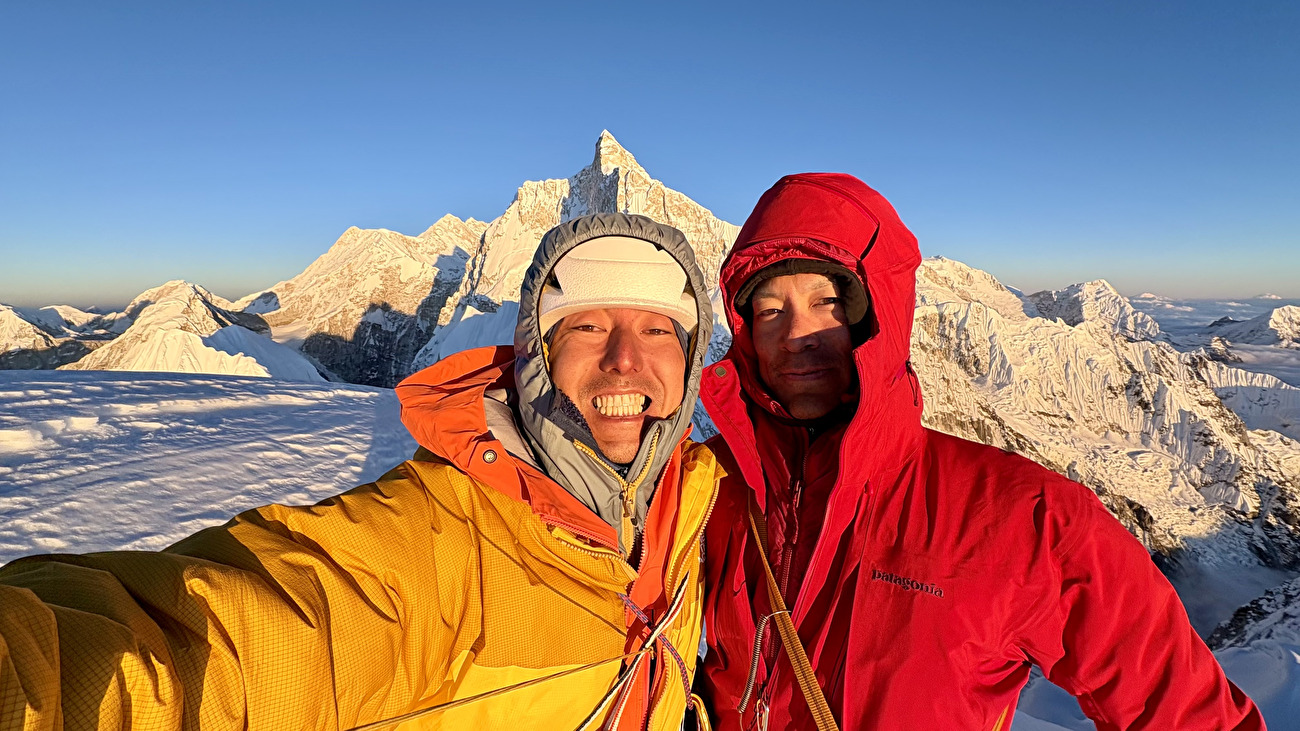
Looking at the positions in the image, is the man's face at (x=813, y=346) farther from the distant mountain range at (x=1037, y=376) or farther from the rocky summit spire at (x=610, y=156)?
the rocky summit spire at (x=610, y=156)

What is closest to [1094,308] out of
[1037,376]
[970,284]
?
[970,284]

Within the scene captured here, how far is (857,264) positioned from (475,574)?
1.72 metres

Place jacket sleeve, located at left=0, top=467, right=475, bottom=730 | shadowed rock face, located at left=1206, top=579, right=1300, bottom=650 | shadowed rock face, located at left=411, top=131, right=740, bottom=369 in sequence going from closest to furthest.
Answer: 1. jacket sleeve, located at left=0, top=467, right=475, bottom=730
2. shadowed rock face, located at left=1206, top=579, right=1300, bottom=650
3. shadowed rock face, located at left=411, top=131, right=740, bottom=369

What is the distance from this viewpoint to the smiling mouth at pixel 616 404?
1.83 m

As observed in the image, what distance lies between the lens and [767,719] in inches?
73.5

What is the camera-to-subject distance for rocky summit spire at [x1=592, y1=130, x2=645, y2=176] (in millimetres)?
104688

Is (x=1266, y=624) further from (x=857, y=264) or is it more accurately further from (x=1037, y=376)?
(x=1037, y=376)

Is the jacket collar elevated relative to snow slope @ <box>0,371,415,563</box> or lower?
elevated

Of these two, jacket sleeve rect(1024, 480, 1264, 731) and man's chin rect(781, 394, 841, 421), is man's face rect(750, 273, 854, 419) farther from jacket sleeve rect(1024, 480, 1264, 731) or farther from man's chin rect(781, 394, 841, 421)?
jacket sleeve rect(1024, 480, 1264, 731)

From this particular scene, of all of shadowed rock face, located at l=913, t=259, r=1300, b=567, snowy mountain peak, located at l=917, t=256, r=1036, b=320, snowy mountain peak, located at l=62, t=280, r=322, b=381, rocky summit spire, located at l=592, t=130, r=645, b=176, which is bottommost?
shadowed rock face, located at l=913, t=259, r=1300, b=567

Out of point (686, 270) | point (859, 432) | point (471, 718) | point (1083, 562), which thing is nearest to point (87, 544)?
point (471, 718)

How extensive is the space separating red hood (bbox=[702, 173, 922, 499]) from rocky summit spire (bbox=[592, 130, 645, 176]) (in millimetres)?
107594

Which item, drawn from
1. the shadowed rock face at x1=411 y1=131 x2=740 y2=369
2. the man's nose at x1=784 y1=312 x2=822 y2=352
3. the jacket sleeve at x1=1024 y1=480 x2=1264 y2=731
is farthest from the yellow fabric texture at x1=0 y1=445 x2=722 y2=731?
the shadowed rock face at x1=411 y1=131 x2=740 y2=369

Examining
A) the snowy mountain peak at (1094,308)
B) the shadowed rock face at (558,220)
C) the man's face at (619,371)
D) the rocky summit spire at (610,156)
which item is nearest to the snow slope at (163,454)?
the man's face at (619,371)
